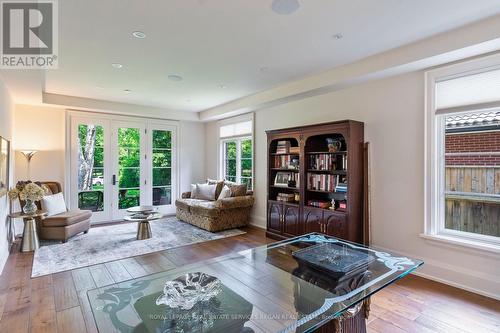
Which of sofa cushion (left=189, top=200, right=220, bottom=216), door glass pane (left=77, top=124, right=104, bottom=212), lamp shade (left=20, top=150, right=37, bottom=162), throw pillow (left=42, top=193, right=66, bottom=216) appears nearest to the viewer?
throw pillow (left=42, top=193, right=66, bottom=216)

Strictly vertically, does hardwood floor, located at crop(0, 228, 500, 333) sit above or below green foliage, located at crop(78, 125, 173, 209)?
below

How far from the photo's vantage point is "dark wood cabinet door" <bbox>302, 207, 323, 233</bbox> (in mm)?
4074

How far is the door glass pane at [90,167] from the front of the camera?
5.89 meters

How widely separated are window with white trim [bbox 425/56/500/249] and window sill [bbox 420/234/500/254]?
12mm

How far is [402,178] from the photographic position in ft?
11.5

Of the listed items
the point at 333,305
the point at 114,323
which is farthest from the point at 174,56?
the point at 333,305

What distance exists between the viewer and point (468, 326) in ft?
7.41

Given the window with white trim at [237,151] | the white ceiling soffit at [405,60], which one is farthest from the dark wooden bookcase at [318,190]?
the window with white trim at [237,151]

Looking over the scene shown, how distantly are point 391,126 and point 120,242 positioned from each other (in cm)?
455

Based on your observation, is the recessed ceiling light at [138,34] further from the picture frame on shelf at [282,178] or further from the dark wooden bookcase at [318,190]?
the picture frame on shelf at [282,178]

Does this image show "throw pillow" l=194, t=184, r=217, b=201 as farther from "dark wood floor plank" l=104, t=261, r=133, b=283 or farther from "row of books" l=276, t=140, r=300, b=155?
"dark wood floor plank" l=104, t=261, r=133, b=283

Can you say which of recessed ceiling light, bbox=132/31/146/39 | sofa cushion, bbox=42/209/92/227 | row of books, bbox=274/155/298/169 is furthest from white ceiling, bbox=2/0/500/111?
sofa cushion, bbox=42/209/92/227

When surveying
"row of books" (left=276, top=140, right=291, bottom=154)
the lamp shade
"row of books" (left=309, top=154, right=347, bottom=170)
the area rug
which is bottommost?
the area rug

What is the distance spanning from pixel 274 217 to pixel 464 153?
2.92 m
